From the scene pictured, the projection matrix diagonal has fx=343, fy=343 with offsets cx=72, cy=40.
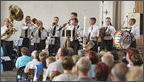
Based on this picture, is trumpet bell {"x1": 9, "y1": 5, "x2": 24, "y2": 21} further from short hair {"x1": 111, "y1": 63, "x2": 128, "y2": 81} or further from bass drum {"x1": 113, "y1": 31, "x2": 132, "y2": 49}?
short hair {"x1": 111, "y1": 63, "x2": 128, "y2": 81}

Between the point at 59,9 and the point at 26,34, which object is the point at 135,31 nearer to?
the point at 26,34

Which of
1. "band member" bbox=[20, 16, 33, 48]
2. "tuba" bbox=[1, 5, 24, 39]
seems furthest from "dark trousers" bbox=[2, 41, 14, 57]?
"band member" bbox=[20, 16, 33, 48]

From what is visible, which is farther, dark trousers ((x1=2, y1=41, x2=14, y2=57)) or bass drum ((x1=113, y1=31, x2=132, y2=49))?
dark trousers ((x1=2, y1=41, x2=14, y2=57))

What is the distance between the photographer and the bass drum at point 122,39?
11.0 metres

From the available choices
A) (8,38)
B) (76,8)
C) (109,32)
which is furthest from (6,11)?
(109,32)

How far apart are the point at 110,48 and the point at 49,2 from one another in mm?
5237

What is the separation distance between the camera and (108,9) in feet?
50.8

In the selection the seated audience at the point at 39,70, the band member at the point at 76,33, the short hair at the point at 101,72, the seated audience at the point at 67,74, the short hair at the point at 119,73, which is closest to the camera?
the short hair at the point at 119,73

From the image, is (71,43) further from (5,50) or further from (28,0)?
(28,0)

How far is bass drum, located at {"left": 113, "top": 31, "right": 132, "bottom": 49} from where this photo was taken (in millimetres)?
10984

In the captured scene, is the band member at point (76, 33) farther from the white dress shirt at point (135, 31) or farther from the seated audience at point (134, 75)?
the seated audience at point (134, 75)

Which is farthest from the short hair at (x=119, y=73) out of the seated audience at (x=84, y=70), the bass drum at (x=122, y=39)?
the bass drum at (x=122, y=39)

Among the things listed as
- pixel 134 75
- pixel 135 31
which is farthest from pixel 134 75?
pixel 135 31

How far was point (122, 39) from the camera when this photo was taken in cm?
1099
